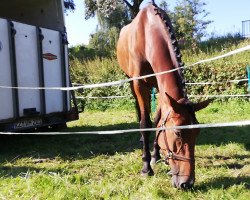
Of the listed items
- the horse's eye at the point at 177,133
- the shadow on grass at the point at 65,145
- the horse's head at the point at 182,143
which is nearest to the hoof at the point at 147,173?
the horse's head at the point at 182,143

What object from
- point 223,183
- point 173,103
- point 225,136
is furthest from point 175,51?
point 225,136

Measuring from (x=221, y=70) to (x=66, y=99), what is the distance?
20.3 feet

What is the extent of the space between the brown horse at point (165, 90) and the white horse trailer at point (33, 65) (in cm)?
212

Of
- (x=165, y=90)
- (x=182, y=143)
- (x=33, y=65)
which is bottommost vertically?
(x=182, y=143)

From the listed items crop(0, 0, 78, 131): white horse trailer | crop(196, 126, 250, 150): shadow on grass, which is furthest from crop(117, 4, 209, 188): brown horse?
crop(0, 0, 78, 131): white horse trailer

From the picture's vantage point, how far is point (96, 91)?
1375cm

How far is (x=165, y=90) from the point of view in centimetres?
373

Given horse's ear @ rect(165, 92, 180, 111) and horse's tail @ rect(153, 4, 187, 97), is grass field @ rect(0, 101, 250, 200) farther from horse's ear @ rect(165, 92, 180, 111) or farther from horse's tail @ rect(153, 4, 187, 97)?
horse's tail @ rect(153, 4, 187, 97)

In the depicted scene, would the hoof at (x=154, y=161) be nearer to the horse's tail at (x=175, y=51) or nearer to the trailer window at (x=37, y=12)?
the horse's tail at (x=175, y=51)

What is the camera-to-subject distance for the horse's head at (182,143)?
11.0 ft

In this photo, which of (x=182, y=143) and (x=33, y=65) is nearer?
(x=182, y=143)

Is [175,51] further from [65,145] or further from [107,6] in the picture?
[107,6]

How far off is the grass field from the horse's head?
0.28 meters

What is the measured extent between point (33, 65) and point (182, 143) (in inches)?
151
